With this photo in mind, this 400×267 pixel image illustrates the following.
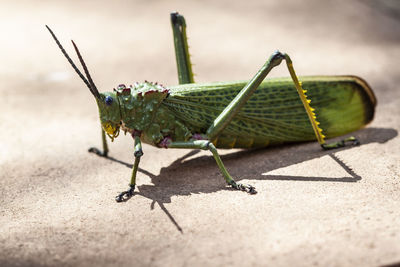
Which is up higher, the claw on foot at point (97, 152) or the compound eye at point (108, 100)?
the compound eye at point (108, 100)

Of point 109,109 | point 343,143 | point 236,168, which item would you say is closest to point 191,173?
point 236,168

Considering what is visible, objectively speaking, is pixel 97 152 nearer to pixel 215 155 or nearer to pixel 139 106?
pixel 139 106

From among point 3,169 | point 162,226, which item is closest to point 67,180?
point 3,169

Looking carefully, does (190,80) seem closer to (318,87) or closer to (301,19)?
(318,87)

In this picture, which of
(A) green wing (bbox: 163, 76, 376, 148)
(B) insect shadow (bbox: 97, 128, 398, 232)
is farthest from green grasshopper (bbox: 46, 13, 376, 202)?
(B) insect shadow (bbox: 97, 128, 398, 232)

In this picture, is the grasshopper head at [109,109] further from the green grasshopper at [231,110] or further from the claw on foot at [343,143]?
the claw on foot at [343,143]

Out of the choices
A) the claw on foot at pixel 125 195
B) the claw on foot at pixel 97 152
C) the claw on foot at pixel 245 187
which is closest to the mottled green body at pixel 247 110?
the claw on foot at pixel 125 195

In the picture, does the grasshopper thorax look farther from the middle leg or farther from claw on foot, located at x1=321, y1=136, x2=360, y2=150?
claw on foot, located at x1=321, y1=136, x2=360, y2=150

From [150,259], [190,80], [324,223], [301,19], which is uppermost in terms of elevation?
[301,19]
